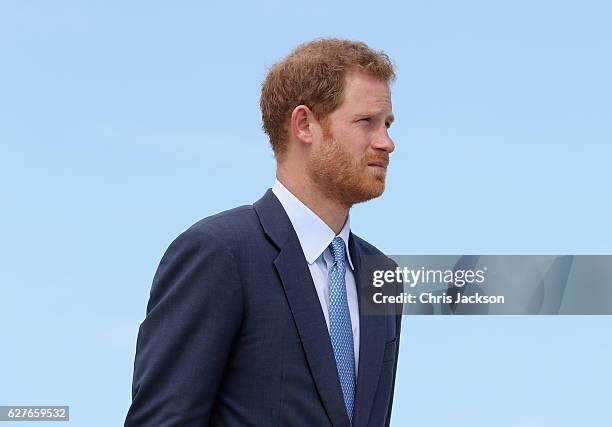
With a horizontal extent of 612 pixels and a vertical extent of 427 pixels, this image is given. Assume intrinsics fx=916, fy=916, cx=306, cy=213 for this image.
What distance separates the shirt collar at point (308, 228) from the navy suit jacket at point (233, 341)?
0.43ft

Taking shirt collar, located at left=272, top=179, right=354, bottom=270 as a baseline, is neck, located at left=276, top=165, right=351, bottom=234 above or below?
above

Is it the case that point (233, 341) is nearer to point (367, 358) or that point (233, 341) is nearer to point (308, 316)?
point (308, 316)

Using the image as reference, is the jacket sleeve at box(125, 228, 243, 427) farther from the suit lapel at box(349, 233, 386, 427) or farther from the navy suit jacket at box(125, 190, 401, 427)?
the suit lapel at box(349, 233, 386, 427)

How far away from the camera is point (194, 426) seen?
149 inches

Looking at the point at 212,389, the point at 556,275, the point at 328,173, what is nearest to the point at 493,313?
the point at 556,275

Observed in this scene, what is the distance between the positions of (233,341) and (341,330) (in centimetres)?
55

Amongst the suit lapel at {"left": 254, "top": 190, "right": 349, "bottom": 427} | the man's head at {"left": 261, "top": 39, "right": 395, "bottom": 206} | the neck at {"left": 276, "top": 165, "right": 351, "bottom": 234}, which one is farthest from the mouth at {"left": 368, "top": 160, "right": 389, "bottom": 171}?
the suit lapel at {"left": 254, "top": 190, "right": 349, "bottom": 427}

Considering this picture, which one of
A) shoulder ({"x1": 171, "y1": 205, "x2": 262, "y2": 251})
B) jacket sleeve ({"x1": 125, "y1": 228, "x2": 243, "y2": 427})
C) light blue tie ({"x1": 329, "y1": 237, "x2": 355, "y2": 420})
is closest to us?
jacket sleeve ({"x1": 125, "y1": 228, "x2": 243, "y2": 427})

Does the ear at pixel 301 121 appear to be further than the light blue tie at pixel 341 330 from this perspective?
Yes

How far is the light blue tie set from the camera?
4.14 meters

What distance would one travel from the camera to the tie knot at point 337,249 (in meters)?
4.33

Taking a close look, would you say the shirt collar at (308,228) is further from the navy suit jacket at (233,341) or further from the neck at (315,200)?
the navy suit jacket at (233,341)

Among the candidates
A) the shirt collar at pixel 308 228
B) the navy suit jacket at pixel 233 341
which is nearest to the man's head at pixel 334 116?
the shirt collar at pixel 308 228

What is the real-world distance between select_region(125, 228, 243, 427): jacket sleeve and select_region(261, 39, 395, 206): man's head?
2.11ft
